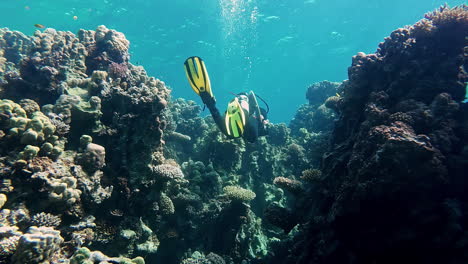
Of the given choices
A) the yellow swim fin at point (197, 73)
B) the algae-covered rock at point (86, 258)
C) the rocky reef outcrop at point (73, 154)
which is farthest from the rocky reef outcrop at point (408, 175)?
the rocky reef outcrop at point (73, 154)

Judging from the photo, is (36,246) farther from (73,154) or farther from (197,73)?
(197,73)

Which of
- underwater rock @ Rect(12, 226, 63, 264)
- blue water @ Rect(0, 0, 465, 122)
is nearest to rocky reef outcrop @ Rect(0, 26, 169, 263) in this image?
underwater rock @ Rect(12, 226, 63, 264)

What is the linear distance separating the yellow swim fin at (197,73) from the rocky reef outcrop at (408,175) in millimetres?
2763

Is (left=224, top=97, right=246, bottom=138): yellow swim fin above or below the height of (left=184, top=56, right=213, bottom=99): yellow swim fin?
below

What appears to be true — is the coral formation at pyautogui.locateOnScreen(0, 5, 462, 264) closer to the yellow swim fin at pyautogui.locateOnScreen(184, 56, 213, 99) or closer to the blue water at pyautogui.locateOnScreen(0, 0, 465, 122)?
the yellow swim fin at pyautogui.locateOnScreen(184, 56, 213, 99)

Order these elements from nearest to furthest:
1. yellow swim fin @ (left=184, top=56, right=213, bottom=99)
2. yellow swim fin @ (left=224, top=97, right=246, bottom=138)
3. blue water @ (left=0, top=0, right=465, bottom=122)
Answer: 1. yellow swim fin @ (left=224, top=97, right=246, bottom=138)
2. yellow swim fin @ (left=184, top=56, right=213, bottom=99)
3. blue water @ (left=0, top=0, right=465, bottom=122)

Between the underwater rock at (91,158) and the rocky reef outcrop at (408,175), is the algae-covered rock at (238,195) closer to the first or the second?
the rocky reef outcrop at (408,175)

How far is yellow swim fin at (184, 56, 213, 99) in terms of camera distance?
12.8 ft

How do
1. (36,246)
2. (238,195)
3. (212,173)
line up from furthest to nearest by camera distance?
(212,173)
(238,195)
(36,246)

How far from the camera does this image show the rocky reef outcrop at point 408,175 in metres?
3.17

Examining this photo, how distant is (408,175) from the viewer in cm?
322

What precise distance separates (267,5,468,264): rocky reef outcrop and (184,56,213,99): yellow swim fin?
9.07ft

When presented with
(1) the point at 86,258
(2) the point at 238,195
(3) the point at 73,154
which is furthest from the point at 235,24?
(1) the point at 86,258

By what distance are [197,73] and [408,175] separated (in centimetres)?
340
